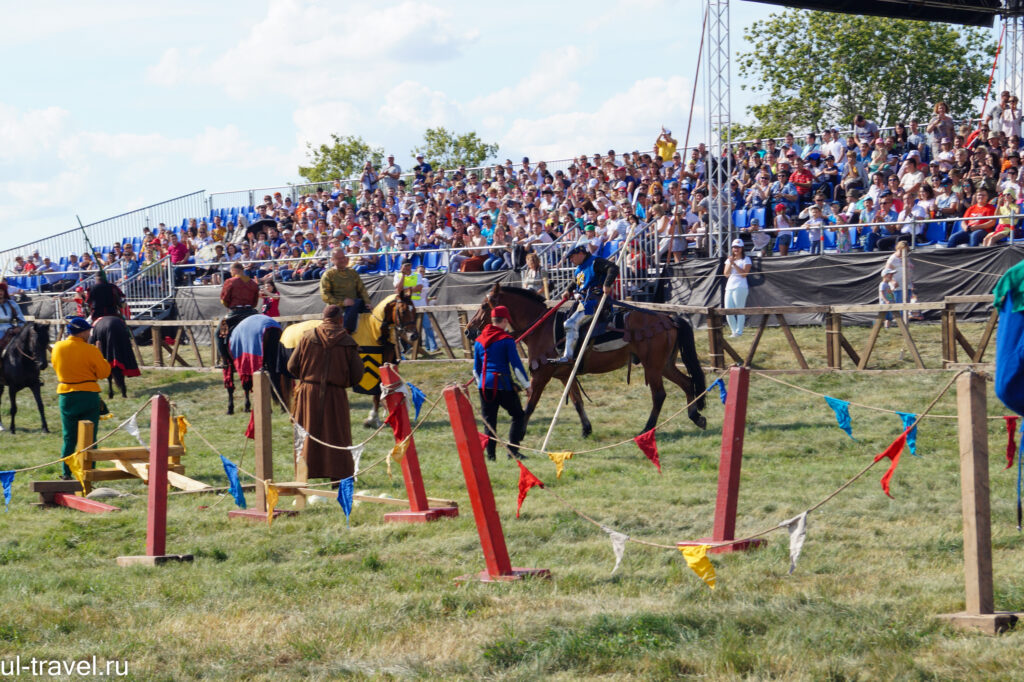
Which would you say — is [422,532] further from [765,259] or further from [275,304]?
[765,259]

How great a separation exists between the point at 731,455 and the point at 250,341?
9162mm

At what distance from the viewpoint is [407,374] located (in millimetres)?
19797

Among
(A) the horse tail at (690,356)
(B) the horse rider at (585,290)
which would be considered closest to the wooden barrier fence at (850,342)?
(A) the horse tail at (690,356)

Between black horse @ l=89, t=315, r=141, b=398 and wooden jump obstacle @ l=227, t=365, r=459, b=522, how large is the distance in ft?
30.4

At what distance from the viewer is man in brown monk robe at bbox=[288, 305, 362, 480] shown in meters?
11.5

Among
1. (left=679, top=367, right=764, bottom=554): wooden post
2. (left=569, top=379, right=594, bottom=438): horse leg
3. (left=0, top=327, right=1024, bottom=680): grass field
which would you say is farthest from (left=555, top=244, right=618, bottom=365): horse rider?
(left=679, top=367, right=764, bottom=554): wooden post

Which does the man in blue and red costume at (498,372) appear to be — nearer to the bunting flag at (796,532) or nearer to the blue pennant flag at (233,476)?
the blue pennant flag at (233,476)

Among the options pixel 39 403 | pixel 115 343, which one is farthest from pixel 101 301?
pixel 39 403

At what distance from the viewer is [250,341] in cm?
1548

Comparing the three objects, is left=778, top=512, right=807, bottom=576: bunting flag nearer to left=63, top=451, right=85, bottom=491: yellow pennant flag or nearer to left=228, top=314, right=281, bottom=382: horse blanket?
left=63, top=451, right=85, bottom=491: yellow pennant flag

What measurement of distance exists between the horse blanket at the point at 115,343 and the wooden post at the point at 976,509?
15535mm

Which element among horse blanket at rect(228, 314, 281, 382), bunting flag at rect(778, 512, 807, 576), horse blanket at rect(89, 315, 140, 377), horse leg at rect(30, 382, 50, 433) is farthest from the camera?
horse blanket at rect(89, 315, 140, 377)

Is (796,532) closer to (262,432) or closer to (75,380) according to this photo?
(262,432)

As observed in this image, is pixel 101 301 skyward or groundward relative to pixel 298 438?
skyward
